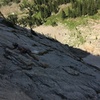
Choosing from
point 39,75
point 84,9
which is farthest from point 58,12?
point 39,75

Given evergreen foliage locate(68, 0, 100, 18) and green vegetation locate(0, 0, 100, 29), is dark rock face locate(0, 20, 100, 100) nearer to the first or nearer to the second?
green vegetation locate(0, 0, 100, 29)

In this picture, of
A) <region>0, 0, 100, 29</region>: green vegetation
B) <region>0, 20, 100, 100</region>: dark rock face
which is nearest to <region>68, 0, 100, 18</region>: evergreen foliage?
<region>0, 0, 100, 29</region>: green vegetation

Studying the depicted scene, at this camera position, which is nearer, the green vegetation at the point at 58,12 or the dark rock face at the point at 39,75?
the dark rock face at the point at 39,75

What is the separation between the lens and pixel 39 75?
13.1m

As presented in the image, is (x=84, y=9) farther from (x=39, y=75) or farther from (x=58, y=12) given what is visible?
(x=39, y=75)

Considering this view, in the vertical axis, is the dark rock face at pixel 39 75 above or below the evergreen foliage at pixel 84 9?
above

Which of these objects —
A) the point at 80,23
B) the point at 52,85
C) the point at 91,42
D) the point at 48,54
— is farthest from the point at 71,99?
the point at 80,23

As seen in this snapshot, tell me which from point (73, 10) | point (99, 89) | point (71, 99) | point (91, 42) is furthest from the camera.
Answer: point (73, 10)

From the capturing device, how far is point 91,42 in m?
38.5

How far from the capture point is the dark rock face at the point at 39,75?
11.5 metres

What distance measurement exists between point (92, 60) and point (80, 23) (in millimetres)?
12906

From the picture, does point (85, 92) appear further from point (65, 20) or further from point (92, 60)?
point (65, 20)

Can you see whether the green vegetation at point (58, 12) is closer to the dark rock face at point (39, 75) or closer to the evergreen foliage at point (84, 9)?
the evergreen foliage at point (84, 9)

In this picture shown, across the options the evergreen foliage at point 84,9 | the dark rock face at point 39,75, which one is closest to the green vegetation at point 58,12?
the evergreen foliage at point 84,9
